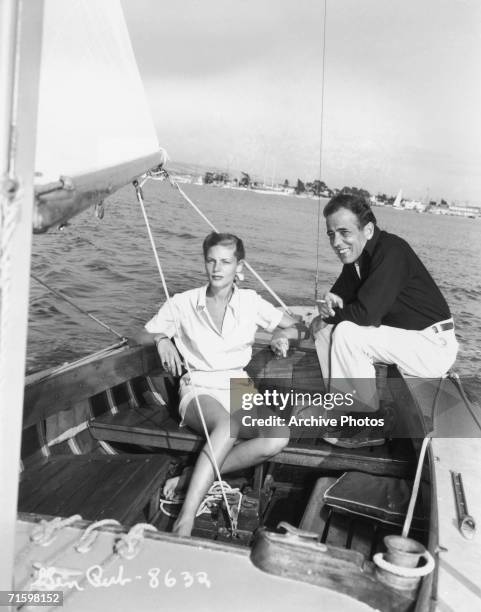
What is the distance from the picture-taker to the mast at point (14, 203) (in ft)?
3.74

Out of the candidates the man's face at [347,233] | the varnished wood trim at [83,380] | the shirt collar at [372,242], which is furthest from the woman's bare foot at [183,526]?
the shirt collar at [372,242]

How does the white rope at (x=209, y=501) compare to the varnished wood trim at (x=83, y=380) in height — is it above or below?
below

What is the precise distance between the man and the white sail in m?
1.28

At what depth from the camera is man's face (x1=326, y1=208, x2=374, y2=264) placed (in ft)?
11.4

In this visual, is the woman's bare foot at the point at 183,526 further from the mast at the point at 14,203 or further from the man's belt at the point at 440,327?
the man's belt at the point at 440,327

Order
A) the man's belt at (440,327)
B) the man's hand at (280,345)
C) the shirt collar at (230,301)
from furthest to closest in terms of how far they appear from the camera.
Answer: the man's belt at (440,327)
the man's hand at (280,345)
the shirt collar at (230,301)

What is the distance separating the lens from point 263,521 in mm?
3098

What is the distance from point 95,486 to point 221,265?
1247 millimetres

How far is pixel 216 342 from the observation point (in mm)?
3131

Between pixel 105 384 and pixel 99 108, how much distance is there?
1615 millimetres

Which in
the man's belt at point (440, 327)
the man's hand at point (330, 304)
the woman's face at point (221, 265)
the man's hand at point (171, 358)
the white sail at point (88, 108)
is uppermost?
the white sail at point (88, 108)

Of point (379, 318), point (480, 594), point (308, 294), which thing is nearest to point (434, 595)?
point (480, 594)

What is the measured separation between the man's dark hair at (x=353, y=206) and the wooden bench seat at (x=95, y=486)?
5.78ft

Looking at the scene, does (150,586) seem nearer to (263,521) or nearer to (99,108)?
(263,521)
